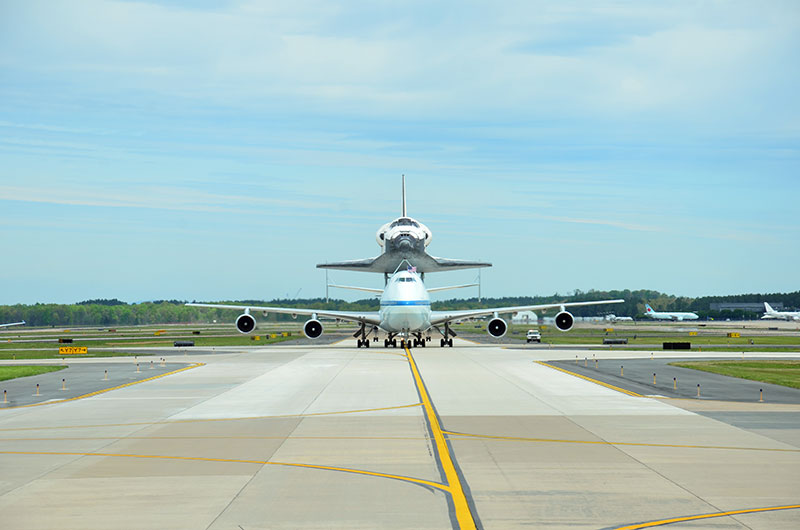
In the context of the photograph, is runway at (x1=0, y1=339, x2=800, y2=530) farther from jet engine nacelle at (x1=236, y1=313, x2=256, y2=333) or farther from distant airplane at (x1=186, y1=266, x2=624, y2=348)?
jet engine nacelle at (x1=236, y1=313, x2=256, y2=333)

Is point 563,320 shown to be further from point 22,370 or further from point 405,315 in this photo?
point 22,370

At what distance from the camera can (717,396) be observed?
85.8 feet

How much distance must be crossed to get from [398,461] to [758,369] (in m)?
29.2

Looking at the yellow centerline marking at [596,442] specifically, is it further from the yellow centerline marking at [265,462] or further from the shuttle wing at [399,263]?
the shuttle wing at [399,263]

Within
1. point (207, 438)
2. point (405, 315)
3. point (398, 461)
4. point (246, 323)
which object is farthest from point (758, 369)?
point (246, 323)

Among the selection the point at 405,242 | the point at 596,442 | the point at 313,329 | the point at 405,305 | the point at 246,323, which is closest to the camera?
the point at 596,442

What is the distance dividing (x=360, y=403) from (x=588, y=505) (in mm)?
14007

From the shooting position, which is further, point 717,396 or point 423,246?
point 423,246

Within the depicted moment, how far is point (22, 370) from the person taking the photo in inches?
1591

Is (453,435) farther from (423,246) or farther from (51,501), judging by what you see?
(423,246)

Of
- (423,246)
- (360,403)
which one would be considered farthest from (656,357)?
(423,246)

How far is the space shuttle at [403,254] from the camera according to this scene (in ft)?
267

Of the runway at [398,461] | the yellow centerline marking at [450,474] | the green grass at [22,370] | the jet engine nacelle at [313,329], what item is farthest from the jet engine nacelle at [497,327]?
the yellow centerline marking at [450,474]

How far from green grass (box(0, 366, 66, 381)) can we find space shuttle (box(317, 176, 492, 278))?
39735 mm
